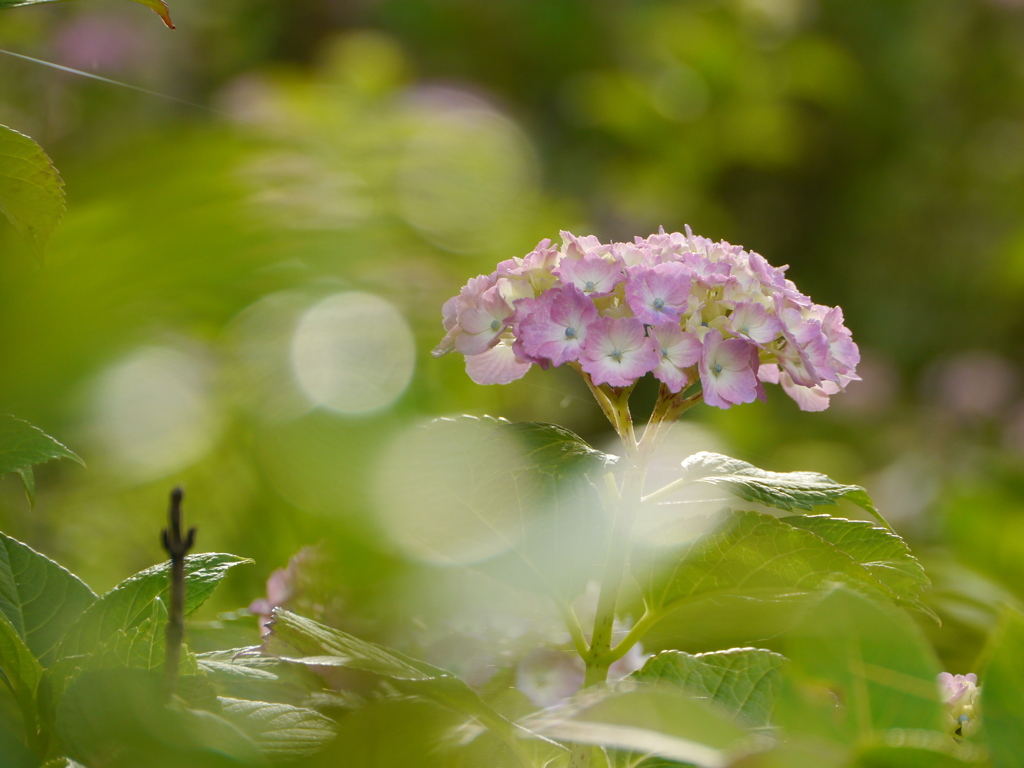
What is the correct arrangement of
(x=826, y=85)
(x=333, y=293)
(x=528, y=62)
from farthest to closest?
1. (x=528, y=62)
2. (x=826, y=85)
3. (x=333, y=293)

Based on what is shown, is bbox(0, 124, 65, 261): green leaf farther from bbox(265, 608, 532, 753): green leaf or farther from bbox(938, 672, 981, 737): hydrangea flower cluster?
bbox(938, 672, 981, 737): hydrangea flower cluster

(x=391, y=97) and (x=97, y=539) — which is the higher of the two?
(x=391, y=97)

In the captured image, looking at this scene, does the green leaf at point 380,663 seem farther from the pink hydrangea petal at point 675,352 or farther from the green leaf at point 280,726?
the pink hydrangea petal at point 675,352

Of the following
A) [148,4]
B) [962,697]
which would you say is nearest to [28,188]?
[148,4]

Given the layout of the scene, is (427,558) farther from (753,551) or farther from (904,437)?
(904,437)

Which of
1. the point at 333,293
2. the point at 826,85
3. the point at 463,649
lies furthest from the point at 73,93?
the point at 826,85

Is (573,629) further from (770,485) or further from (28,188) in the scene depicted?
(28,188)

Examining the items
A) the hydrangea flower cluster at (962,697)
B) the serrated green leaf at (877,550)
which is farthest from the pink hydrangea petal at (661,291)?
the hydrangea flower cluster at (962,697)
